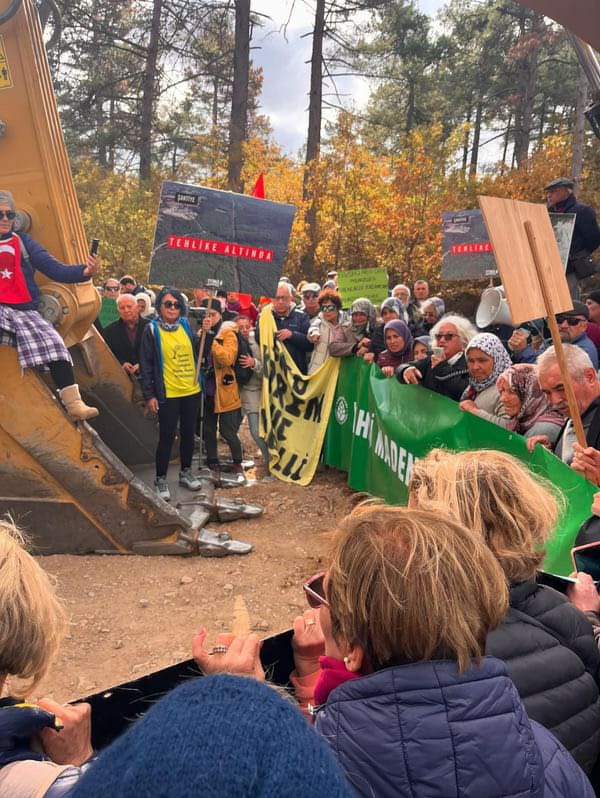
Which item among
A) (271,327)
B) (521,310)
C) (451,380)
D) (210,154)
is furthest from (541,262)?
(210,154)

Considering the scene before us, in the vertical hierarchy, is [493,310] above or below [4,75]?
below

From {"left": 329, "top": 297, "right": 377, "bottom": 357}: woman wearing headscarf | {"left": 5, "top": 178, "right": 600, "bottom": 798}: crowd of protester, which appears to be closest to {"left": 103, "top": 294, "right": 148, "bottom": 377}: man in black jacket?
{"left": 329, "top": 297, "right": 377, "bottom": 357}: woman wearing headscarf

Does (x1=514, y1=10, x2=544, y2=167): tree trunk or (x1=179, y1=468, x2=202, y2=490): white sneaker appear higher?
(x1=514, y1=10, x2=544, y2=167): tree trunk

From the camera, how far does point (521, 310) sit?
8.41 ft

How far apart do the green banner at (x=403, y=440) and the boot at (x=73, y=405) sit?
2544 mm

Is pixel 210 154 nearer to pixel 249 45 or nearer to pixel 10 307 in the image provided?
pixel 249 45

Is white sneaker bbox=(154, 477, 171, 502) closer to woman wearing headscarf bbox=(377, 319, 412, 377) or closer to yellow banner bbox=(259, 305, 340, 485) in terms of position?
yellow banner bbox=(259, 305, 340, 485)

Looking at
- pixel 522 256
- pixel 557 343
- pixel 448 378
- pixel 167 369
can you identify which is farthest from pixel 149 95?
pixel 557 343

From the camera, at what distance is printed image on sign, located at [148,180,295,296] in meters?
5.86

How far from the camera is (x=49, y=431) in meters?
4.79

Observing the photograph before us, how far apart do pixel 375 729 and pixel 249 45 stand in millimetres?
19951

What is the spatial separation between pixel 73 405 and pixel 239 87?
15778 mm

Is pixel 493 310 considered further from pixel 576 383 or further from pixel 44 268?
pixel 44 268

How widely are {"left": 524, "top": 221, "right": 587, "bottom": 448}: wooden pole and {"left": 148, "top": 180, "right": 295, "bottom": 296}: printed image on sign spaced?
12.4ft
